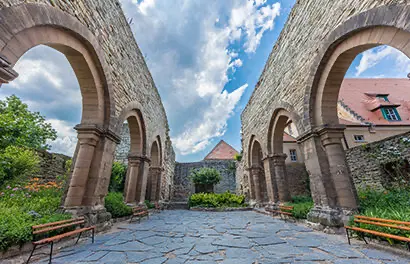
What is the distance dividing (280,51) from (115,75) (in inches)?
246

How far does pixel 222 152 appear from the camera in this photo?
21.8 metres

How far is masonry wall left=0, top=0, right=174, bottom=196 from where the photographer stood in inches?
139

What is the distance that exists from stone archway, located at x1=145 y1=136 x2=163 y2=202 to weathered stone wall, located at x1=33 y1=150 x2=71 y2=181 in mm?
3909

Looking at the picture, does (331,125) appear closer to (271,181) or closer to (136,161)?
(271,181)

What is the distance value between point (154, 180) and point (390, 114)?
14714 mm

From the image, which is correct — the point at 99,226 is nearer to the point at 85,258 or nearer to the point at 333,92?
the point at 85,258

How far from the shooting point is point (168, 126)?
42.1 ft

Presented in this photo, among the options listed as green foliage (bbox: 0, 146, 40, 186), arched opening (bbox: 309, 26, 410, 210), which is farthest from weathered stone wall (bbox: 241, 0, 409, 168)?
green foliage (bbox: 0, 146, 40, 186)

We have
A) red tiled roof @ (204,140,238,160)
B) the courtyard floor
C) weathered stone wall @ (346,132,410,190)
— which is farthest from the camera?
red tiled roof @ (204,140,238,160)

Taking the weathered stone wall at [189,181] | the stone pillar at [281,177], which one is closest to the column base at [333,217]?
the stone pillar at [281,177]

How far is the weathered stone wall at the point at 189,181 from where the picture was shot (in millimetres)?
15797

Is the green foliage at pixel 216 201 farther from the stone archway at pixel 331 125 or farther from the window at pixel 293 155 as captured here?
the stone archway at pixel 331 125

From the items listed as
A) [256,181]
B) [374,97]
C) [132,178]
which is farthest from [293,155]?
[132,178]

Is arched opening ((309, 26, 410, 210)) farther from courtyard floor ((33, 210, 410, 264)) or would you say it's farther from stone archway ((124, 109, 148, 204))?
stone archway ((124, 109, 148, 204))
